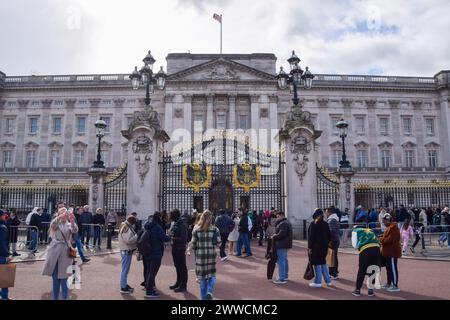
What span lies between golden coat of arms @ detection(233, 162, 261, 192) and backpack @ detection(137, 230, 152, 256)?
10459 millimetres

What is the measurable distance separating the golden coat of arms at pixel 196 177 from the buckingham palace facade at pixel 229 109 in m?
35.2

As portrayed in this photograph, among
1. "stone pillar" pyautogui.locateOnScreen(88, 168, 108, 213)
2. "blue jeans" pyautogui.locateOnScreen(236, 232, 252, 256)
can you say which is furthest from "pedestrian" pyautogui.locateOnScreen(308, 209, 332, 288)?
"stone pillar" pyautogui.locateOnScreen(88, 168, 108, 213)

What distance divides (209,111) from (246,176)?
36193 mm

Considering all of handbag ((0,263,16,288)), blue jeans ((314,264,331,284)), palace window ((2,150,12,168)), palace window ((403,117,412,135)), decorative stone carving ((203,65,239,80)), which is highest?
decorative stone carving ((203,65,239,80))

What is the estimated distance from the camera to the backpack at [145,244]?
791 centimetres

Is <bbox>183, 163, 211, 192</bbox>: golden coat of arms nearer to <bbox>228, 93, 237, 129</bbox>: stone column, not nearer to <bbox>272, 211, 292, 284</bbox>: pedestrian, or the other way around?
<bbox>272, 211, 292, 284</bbox>: pedestrian

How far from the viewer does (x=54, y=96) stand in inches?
2244

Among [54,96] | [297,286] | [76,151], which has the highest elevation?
[54,96]

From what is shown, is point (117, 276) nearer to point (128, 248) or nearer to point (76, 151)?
point (128, 248)

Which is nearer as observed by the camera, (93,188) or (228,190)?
(93,188)

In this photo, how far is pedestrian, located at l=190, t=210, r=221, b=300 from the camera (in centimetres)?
701

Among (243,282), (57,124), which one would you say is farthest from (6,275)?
(57,124)

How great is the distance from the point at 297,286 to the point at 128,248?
3.94m
